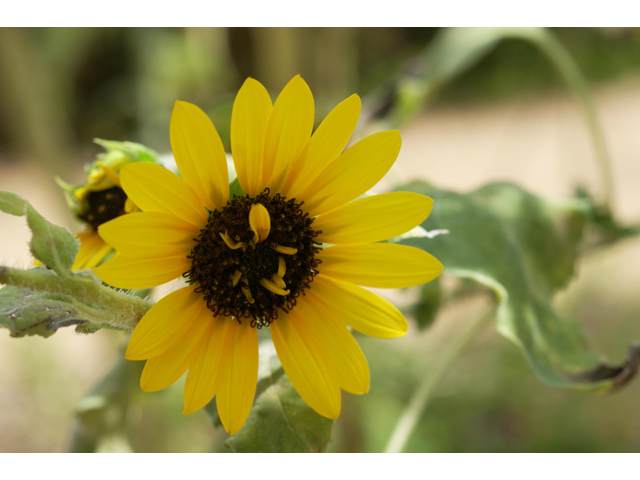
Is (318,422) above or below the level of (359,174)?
below

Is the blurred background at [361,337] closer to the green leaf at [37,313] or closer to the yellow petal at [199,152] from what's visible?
the green leaf at [37,313]

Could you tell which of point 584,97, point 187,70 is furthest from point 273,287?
point 187,70

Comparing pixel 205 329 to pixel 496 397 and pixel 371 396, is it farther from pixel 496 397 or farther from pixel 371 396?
pixel 496 397

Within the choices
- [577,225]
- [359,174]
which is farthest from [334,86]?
[359,174]

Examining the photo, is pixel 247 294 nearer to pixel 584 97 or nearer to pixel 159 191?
pixel 159 191

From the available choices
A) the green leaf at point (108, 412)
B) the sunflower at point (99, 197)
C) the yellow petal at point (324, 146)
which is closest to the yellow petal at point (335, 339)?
the yellow petal at point (324, 146)

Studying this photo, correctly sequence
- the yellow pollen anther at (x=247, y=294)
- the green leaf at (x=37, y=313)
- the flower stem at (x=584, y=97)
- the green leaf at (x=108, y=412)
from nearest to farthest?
the green leaf at (x=37, y=313)
the yellow pollen anther at (x=247, y=294)
the green leaf at (x=108, y=412)
the flower stem at (x=584, y=97)

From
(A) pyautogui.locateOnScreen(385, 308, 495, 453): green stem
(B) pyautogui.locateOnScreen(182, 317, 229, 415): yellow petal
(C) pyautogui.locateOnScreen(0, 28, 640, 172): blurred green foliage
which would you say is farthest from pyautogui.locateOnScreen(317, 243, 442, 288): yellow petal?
(C) pyautogui.locateOnScreen(0, 28, 640, 172): blurred green foliage
